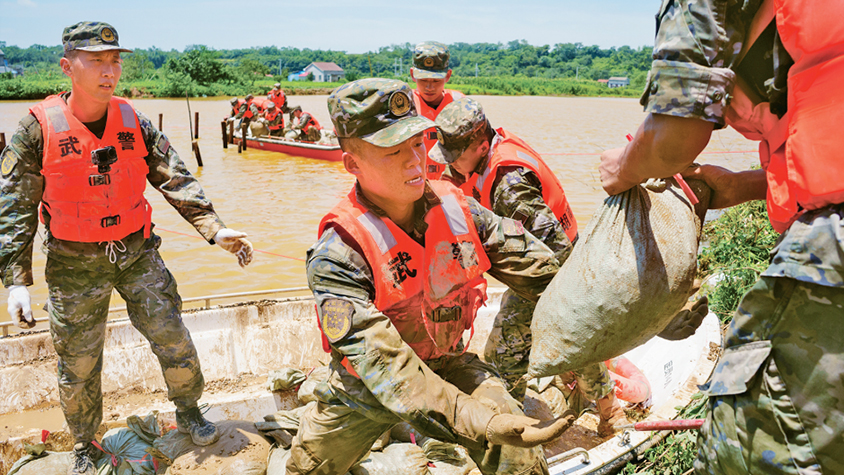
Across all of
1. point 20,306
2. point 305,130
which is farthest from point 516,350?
point 305,130

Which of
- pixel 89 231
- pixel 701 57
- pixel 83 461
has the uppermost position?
pixel 701 57

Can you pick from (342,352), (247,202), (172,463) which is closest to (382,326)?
(342,352)

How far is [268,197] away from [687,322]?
503 inches

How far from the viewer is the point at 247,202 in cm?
1369

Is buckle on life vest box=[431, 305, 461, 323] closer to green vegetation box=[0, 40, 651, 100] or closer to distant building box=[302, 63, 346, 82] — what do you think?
green vegetation box=[0, 40, 651, 100]

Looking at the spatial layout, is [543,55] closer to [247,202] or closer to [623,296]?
[247,202]

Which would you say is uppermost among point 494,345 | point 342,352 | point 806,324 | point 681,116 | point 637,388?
point 681,116

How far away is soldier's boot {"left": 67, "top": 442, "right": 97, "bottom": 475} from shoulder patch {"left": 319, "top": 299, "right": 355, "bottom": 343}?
2.53m

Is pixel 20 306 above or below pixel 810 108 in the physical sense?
below

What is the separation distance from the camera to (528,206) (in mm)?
3752

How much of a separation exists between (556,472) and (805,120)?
2.40 m

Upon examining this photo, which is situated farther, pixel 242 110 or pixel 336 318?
pixel 242 110

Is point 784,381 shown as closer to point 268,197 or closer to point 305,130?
point 268,197

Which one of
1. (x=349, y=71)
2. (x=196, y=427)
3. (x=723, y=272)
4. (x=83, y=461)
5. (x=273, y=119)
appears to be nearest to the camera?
(x=83, y=461)
